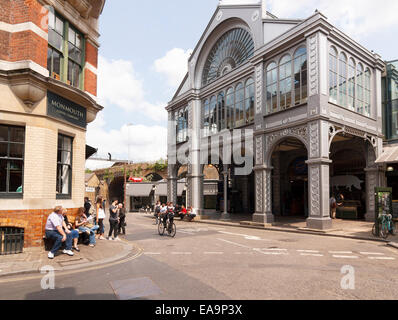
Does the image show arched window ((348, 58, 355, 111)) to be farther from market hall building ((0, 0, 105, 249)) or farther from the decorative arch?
market hall building ((0, 0, 105, 249))

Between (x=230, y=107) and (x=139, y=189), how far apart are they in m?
23.7

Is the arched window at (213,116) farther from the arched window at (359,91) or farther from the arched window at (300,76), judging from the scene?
the arched window at (359,91)

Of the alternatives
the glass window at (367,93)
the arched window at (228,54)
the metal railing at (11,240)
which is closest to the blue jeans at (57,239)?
the metal railing at (11,240)

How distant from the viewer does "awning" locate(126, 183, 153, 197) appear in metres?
41.9

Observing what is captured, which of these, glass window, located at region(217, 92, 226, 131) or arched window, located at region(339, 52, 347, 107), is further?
glass window, located at region(217, 92, 226, 131)

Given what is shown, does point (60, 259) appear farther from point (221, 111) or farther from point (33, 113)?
point (221, 111)

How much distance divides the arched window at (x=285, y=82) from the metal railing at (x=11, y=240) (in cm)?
1499

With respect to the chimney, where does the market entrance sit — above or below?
below

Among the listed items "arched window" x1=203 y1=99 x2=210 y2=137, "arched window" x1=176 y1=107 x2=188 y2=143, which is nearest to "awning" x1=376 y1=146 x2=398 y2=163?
"arched window" x1=203 y1=99 x2=210 y2=137

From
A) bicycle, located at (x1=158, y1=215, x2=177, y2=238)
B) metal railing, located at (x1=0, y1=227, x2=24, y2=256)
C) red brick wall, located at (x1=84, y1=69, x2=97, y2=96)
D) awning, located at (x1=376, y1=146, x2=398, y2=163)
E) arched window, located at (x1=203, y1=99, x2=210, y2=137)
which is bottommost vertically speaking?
bicycle, located at (x1=158, y1=215, x2=177, y2=238)

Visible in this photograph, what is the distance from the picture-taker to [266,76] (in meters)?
19.5

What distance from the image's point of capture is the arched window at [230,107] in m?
22.9

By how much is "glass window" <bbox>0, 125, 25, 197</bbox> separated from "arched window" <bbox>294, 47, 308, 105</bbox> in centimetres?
1404
